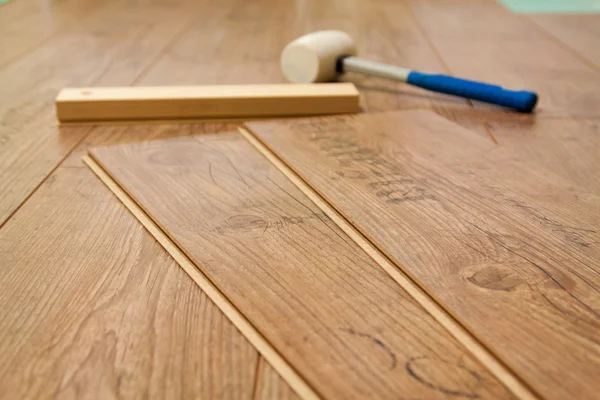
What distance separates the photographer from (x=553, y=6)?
273 cm

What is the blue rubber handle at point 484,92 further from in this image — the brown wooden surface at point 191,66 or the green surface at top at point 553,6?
the green surface at top at point 553,6

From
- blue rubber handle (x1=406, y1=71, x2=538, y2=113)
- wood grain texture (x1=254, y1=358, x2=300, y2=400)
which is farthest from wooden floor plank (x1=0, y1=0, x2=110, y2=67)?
wood grain texture (x1=254, y1=358, x2=300, y2=400)

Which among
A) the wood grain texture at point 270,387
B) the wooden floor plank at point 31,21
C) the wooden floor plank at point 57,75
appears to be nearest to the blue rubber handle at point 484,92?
the wooden floor plank at point 57,75

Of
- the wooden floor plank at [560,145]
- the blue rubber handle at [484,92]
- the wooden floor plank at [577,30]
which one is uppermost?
the blue rubber handle at [484,92]

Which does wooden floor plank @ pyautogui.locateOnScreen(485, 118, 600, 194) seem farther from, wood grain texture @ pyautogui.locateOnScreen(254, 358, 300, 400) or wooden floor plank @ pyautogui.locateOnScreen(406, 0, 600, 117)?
wood grain texture @ pyautogui.locateOnScreen(254, 358, 300, 400)

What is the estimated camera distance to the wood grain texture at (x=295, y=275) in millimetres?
641

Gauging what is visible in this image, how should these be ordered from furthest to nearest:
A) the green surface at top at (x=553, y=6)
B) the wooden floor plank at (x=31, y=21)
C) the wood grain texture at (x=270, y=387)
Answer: the green surface at top at (x=553, y=6), the wooden floor plank at (x=31, y=21), the wood grain texture at (x=270, y=387)

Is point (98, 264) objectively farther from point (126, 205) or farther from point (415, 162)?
point (415, 162)

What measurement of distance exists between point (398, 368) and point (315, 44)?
1043 mm

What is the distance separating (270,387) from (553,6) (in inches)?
101

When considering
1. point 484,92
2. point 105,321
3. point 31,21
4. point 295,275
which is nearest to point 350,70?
point 484,92

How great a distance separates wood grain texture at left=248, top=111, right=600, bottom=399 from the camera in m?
0.68

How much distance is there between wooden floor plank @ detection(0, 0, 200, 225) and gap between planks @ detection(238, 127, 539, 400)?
438 millimetres

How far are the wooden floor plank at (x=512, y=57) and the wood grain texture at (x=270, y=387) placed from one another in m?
1.03
